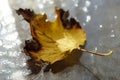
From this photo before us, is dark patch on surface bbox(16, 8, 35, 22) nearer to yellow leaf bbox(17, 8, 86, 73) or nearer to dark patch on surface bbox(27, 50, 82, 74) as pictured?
yellow leaf bbox(17, 8, 86, 73)

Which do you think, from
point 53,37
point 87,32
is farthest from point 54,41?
point 87,32

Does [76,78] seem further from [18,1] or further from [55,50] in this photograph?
[18,1]

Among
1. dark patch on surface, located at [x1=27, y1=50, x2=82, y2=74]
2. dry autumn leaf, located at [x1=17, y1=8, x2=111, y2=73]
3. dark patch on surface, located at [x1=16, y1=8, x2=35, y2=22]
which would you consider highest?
dark patch on surface, located at [x1=16, y1=8, x2=35, y2=22]

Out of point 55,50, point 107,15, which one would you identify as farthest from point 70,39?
point 107,15

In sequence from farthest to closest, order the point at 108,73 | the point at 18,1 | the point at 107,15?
the point at 18,1 < the point at 107,15 < the point at 108,73

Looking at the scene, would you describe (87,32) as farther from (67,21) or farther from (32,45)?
(32,45)

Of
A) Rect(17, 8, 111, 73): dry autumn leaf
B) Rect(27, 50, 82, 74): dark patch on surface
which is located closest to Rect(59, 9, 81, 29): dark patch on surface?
Rect(17, 8, 111, 73): dry autumn leaf
